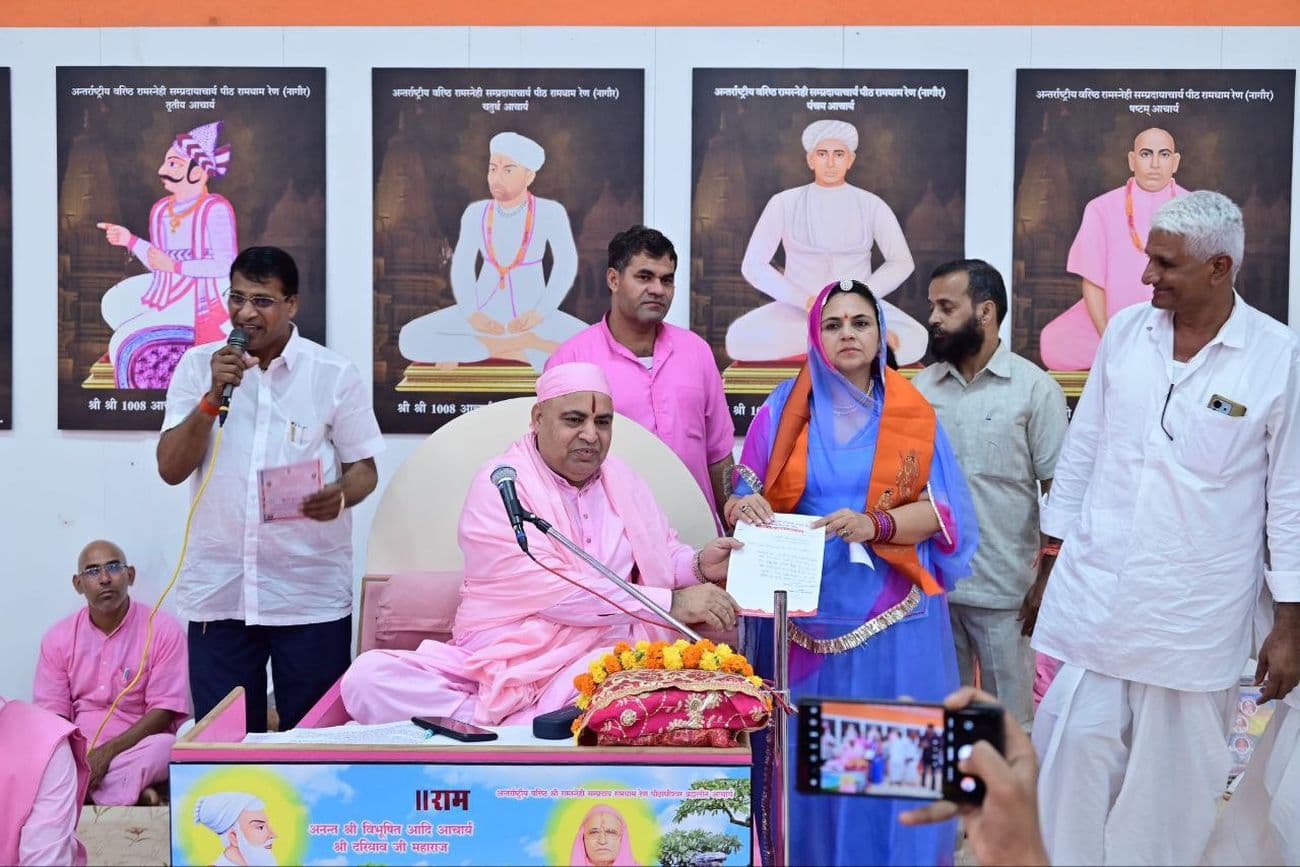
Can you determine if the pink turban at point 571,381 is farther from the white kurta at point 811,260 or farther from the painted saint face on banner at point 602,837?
the white kurta at point 811,260

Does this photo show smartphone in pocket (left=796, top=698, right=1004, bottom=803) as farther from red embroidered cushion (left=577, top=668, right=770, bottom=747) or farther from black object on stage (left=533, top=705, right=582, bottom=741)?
black object on stage (left=533, top=705, right=582, bottom=741)

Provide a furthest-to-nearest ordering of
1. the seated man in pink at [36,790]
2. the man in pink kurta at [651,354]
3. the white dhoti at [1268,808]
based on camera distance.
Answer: the man in pink kurta at [651,354] → the white dhoti at [1268,808] → the seated man in pink at [36,790]

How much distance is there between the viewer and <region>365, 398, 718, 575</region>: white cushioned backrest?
4.52 metres

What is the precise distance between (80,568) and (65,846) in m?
2.71

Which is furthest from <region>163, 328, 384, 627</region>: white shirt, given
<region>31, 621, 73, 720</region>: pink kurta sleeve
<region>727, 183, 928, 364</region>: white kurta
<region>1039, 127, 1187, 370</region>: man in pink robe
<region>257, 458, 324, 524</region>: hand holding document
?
<region>1039, 127, 1187, 370</region>: man in pink robe

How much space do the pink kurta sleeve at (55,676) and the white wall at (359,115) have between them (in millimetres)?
401

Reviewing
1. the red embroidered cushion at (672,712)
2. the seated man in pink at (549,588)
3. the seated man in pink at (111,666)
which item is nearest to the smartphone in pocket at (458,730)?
the red embroidered cushion at (672,712)

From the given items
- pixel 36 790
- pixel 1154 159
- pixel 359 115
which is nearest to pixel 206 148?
pixel 359 115

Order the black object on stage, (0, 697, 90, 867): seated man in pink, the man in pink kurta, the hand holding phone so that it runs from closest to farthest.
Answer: the hand holding phone
(0, 697, 90, 867): seated man in pink
the black object on stage
the man in pink kurta

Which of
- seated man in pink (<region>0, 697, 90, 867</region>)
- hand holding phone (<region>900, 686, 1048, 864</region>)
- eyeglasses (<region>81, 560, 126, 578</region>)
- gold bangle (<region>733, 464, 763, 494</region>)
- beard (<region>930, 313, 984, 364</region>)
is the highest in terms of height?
beard (<region>930, 313, 984, 364</region>)

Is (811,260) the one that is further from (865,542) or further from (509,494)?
(509,494)

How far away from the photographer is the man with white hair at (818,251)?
17.9ft

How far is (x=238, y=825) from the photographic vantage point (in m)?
2.87

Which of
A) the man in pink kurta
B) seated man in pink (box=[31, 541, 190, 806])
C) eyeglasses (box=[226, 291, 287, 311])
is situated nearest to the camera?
eyeglasses (box=[226, 291, 287, 311])
